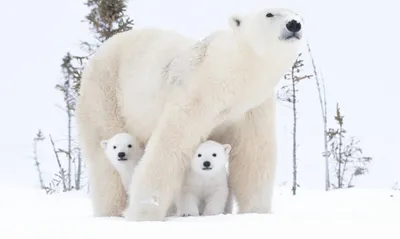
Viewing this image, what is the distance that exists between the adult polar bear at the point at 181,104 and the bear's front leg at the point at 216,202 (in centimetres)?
16

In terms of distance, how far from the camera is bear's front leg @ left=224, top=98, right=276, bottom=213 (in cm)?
499

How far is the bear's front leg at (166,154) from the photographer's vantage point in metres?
4.57

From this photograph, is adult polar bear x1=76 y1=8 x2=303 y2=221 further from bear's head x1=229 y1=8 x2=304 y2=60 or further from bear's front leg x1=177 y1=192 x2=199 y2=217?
bear's front leg x1=177 y1=192 x2=199 y2=217

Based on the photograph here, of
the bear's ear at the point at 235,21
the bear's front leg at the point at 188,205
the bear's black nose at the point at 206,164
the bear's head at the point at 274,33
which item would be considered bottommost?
the bear's front leg at the point at 188,205

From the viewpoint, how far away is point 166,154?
459 cm

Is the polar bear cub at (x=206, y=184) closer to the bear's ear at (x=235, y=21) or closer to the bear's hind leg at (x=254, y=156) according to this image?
the bear's hind leg at (x=254, y=156)

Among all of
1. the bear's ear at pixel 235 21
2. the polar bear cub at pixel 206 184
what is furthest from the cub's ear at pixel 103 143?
the bear's ear at pixel 235 21

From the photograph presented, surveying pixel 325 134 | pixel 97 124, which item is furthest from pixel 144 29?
pixel 325 134

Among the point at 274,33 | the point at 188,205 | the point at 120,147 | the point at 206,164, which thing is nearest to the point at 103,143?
the point at 120,147

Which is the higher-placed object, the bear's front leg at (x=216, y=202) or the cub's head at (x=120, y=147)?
the cub's head at (x=120, y=147)

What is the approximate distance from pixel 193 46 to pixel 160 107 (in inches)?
20.8

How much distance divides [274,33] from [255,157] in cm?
120

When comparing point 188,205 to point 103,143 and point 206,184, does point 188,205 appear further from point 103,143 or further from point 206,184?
point 103,143

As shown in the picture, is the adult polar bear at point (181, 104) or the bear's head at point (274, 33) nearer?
the bear's head at point (274, 33)
